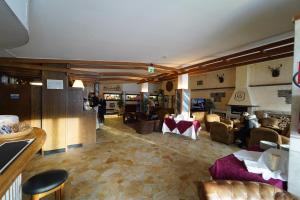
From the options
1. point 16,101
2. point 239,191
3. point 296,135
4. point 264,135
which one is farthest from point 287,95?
point 16,101

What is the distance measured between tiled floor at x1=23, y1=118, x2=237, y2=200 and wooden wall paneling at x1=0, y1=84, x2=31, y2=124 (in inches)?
52.5

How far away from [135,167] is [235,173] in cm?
226

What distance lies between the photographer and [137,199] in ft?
7.69

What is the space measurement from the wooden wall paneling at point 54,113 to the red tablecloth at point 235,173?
4154 mm

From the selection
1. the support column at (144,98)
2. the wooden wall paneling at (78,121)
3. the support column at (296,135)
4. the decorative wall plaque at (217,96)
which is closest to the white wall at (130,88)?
the support column at (144,98)

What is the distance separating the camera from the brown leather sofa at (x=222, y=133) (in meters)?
5.05

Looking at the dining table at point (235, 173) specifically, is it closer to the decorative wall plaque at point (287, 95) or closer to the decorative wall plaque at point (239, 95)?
the decorative wall plaque at point (287, 95)

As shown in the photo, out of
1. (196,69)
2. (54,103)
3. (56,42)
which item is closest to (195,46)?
(196,69)

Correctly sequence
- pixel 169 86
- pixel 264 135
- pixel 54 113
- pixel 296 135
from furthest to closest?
1. pixel 169 86
2. pixel 54 113
3. pixel 264 135
4. pixel 296 135

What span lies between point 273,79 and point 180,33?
228 inches

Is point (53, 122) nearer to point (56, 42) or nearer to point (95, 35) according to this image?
point (56, 42)

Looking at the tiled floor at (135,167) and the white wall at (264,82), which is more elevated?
the white wall at (264,82)

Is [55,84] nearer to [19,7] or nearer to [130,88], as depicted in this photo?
[19,7]

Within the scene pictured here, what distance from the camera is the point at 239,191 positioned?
123 cm
